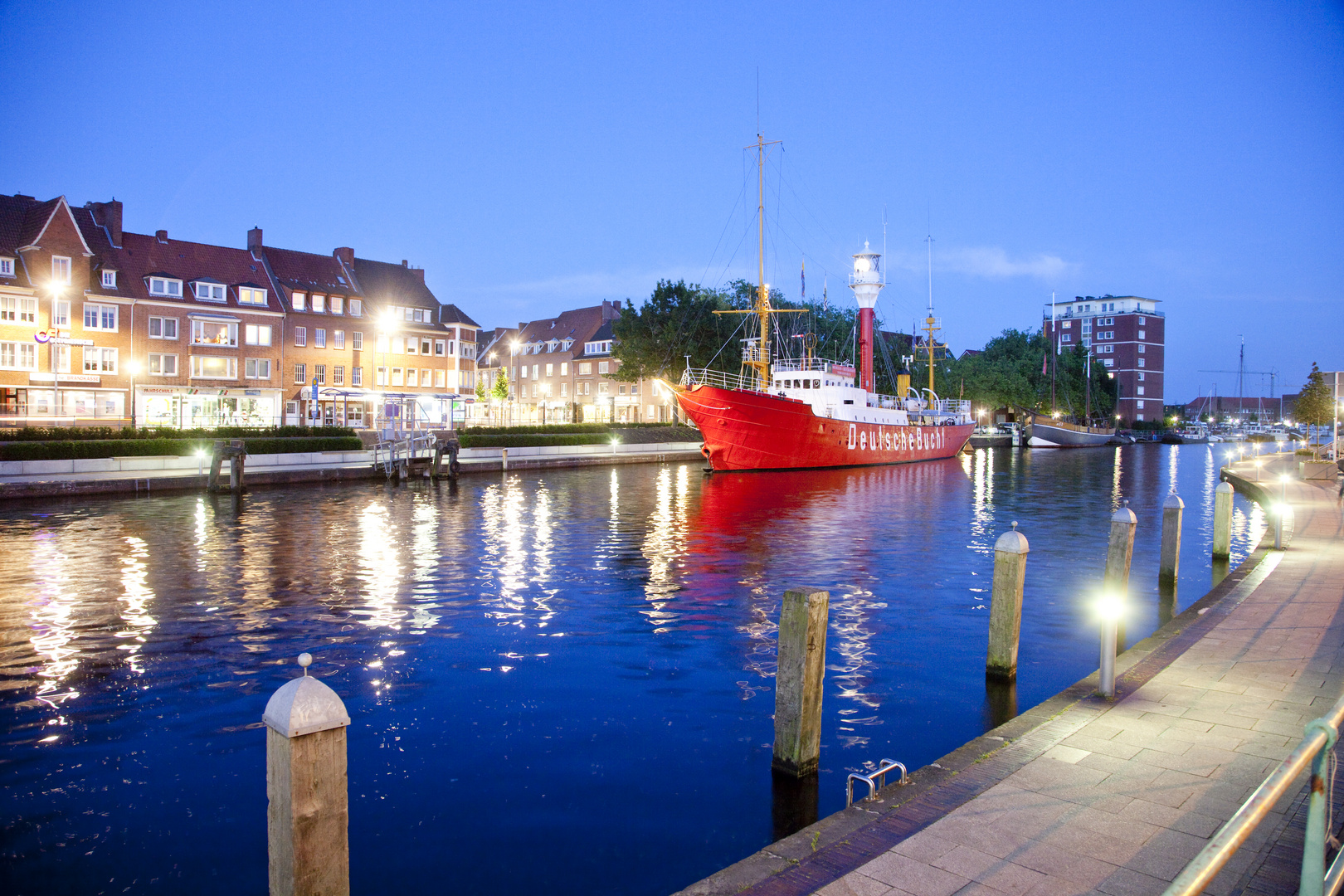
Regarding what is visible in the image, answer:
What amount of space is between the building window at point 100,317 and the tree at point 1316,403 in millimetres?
65444

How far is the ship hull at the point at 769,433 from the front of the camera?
4025 cm

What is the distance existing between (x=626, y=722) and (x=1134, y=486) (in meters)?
37.1

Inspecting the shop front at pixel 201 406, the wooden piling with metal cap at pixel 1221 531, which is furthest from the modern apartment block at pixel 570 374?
the wooden piling with metal cap at pixel 1221 531

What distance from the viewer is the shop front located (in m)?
48.9

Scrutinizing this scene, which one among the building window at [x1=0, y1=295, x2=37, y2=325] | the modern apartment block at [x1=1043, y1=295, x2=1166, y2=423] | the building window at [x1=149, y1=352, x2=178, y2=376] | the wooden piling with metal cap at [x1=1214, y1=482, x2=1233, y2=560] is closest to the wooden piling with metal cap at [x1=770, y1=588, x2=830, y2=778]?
the wooden piling with metal cap at [x1=1214, y1=482, x2=1233, y2=560]

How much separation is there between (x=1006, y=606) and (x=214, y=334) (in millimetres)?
58156

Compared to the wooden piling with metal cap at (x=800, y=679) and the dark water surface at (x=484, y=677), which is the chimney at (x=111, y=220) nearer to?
the dark water surface at (x=484, y=677)

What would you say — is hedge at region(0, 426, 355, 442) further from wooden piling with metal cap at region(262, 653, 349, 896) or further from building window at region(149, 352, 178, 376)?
wooden piling with metal cap at region(262, 653, 349, 896)

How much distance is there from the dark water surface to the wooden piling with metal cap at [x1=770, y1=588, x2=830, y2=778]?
32 cm

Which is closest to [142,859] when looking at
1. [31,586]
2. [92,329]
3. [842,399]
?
[31,586]

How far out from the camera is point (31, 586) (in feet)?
44.8

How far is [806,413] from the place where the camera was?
42.6 metres

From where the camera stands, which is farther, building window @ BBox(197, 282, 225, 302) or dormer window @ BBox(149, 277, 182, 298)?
building window @ BBox(197, 282, 225, 302)

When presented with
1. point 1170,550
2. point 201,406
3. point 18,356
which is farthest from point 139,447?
point 1170,550
